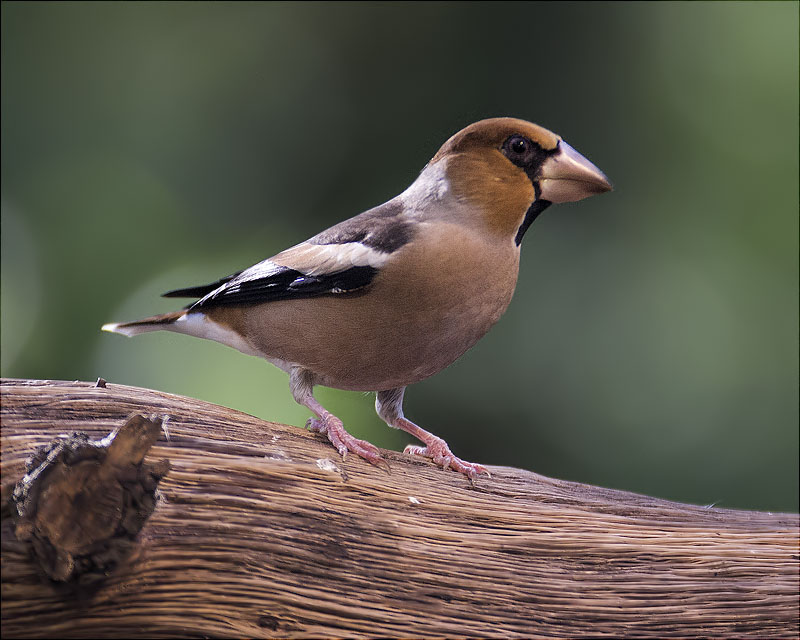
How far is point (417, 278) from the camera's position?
2545 millimetres

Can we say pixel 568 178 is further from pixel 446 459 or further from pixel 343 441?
pixel 343 441

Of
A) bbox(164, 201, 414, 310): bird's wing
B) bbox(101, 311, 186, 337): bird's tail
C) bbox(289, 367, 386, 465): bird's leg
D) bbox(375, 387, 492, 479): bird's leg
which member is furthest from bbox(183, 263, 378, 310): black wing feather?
bbox(375, 387, 492, 479): bird's leg

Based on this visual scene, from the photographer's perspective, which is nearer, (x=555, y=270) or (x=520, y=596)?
(x=520, y=596)

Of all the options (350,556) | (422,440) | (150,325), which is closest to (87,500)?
(350,556)

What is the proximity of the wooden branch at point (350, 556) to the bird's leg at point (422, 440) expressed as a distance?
0.17 meters

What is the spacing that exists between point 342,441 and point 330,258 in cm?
65

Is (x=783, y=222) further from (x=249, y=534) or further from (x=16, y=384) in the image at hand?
(x=16, y=384)

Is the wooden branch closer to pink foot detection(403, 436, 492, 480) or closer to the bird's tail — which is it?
pink foot detection(403, 436, 492, 480)

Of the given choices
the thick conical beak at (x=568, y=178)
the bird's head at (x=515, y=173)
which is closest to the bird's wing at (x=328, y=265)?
the bird's head at (x=515, y=173)

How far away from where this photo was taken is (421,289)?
254 cm

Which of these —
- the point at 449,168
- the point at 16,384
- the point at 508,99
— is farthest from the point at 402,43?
the point at 16,384

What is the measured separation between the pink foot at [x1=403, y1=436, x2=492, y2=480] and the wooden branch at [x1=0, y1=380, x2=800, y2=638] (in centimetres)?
14

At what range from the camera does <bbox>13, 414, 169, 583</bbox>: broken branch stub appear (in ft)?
5.66

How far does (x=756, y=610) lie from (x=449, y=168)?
161 cm
